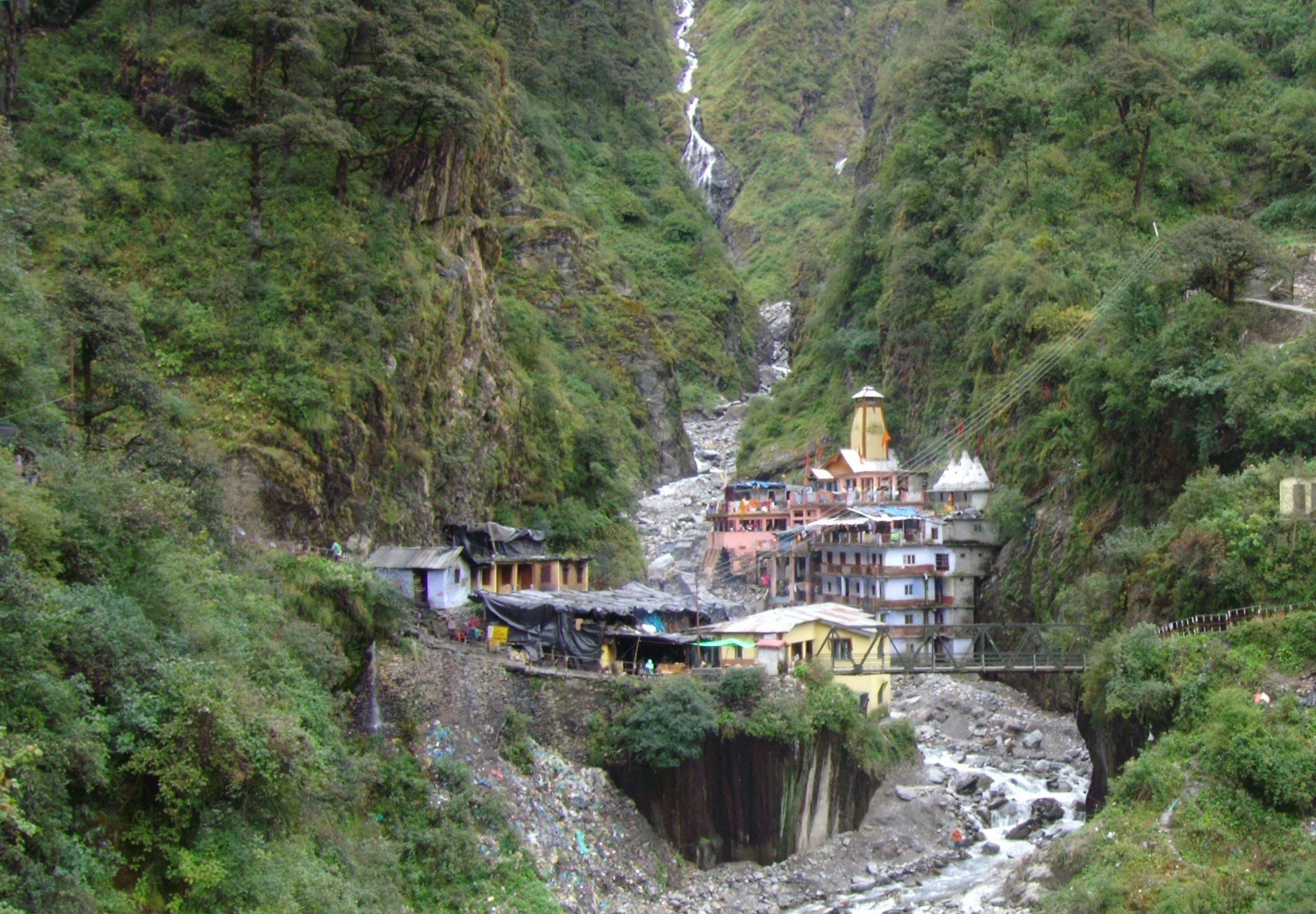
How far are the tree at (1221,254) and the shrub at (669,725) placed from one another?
21.7 metres

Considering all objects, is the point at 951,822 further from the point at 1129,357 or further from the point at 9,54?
the point at 9,54

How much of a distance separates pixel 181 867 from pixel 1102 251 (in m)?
49.4

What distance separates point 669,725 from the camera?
33219mm

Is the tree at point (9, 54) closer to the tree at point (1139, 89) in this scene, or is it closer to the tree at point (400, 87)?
the tree at point (400, 87)

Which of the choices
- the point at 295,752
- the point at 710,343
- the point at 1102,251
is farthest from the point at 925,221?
the point at 295,752

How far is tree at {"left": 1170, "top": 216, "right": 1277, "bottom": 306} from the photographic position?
4122 centimetres

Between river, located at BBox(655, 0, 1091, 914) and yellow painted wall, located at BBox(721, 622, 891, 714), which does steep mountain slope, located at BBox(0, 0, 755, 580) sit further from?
river, located at BBox(655, 0, 1091, 914)

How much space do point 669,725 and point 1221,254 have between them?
23403 millimetres

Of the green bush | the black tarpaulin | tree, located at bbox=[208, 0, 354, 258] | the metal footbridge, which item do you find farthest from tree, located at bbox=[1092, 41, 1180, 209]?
the black tarpaulin

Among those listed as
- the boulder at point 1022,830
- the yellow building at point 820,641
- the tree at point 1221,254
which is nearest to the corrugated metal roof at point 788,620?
the yellow building at point 820,641

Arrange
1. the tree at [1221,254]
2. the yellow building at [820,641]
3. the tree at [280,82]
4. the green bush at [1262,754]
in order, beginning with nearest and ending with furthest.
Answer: the green bush at [1262,754]
the tree at [280,82]
the yellow building at [820,641]
the tree at [1221,254]

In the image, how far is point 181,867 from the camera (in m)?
21.2

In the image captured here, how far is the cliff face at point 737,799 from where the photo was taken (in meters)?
33.3

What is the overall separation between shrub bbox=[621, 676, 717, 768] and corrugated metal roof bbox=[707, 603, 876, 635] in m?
5.79
